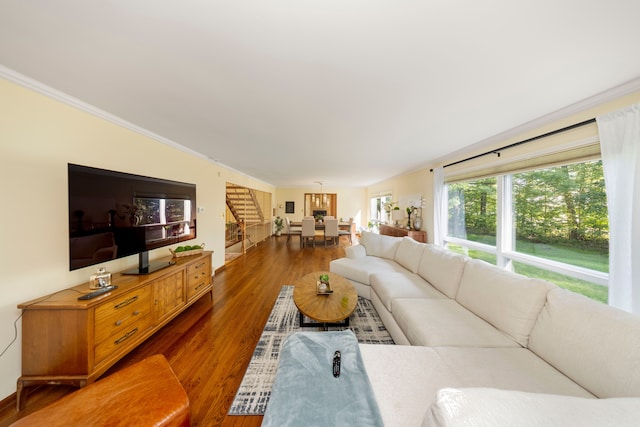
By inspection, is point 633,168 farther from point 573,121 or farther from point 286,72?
point 286,72

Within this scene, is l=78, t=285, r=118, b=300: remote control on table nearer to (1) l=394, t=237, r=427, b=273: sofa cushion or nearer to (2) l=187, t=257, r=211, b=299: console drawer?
(2) l=187, t=257, r=211, b=299: console drawer

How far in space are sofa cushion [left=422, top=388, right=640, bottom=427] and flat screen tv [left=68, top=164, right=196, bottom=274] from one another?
256 centimetres

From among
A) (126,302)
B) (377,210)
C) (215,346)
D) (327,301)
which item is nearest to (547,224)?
(327,301)

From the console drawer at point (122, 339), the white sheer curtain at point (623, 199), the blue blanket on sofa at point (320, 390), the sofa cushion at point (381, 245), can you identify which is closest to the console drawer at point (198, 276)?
the console drawer at point (122, 339)

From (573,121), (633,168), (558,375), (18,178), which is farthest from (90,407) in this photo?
(573,121)

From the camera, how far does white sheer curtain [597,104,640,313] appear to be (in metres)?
1.53

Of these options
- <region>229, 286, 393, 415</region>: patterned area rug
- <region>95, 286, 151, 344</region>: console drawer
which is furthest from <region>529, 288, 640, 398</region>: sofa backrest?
<region>95, 286, 151, 344</region>: console drawer

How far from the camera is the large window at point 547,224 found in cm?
196

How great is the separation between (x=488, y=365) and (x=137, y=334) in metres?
2.86

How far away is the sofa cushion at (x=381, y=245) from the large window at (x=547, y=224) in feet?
4.17

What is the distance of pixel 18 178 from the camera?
149 centimetres

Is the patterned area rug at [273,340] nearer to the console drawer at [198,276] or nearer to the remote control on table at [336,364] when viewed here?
the remote control on table at [336,364]

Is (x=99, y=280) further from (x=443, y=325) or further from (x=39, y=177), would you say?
(x=443, y=325)

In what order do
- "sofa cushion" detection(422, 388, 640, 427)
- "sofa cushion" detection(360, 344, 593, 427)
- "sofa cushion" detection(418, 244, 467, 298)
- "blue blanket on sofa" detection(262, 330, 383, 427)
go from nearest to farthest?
"sofa cushion" detection(422, 388, 640, 427) → "blue blanket on sofa" detection(262, 330, 383, 427) → "sofa cushion" detection(360, 344, 593, 427) → "sofa cushion" detection(418, 244, 467, 298)
